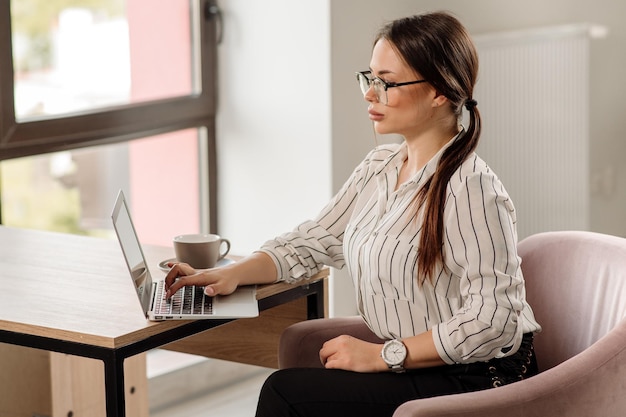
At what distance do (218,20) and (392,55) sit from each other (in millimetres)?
1678

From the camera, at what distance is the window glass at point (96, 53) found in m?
2.84

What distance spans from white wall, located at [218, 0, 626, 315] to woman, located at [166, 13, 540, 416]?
130 cm

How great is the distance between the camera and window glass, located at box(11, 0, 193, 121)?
2836 mm

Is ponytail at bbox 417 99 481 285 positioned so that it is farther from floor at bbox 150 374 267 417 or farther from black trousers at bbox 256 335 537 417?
floor at bbox 150 374 267 417

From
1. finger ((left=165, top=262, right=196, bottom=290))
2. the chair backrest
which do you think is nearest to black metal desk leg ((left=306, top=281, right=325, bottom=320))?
finger ((left=165, top=262, right=196, bottom=290))

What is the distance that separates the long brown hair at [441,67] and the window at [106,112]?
137 cm

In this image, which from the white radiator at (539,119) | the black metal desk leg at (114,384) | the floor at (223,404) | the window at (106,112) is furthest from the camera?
the white radiator at (539,119)

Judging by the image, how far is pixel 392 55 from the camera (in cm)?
177

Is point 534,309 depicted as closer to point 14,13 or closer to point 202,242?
point 202,242

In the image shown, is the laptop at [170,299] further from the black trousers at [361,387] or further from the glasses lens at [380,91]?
the glasses lens at [380,91]

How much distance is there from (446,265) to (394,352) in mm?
174

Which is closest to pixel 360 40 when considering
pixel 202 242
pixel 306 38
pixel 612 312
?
pixel 306 38

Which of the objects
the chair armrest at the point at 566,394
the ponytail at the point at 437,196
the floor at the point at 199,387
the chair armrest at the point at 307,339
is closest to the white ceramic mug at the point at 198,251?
the chair armrest at the point at 307,339

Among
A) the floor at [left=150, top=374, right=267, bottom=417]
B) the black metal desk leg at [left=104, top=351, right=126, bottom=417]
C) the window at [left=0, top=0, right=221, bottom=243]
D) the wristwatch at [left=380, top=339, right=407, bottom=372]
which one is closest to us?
the black metal desk leg at [left=104, top=351, right=126, bottom=417]
